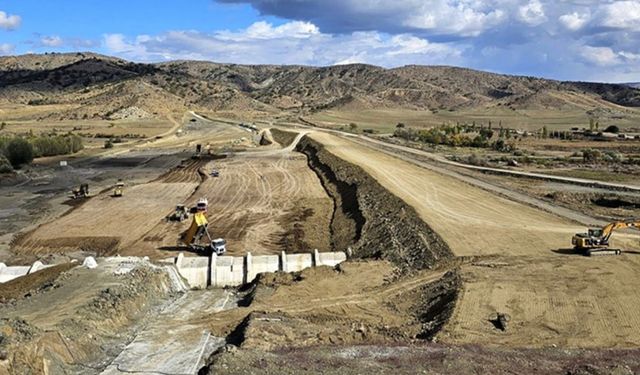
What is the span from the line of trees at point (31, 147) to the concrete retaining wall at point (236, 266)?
45404 millimetres

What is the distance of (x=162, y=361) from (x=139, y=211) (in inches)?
1157

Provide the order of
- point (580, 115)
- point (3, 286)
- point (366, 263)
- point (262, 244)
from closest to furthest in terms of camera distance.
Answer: point (3, 286) < point (366, 263) < point (262, 244) < point (580, 115)

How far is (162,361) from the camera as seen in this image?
2053cm

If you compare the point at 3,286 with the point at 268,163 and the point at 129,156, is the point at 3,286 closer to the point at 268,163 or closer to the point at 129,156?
the point at 268,163

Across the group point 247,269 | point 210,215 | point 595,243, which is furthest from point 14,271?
point 595,243

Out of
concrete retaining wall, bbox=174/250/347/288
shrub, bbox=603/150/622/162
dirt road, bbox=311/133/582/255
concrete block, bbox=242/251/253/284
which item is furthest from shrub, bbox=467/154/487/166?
concrete block, bbox=242/251/253/284

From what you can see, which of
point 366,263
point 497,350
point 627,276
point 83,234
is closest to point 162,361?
point 497,350

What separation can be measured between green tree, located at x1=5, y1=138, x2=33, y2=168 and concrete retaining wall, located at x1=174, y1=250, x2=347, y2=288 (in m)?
51.9

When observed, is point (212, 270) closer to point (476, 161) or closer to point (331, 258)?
point (331, 258)

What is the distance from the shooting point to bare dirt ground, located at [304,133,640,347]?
21094mm

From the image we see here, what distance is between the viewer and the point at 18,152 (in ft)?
254

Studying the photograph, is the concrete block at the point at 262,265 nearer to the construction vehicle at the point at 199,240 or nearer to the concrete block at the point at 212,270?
the concrete block at the point at 212,270

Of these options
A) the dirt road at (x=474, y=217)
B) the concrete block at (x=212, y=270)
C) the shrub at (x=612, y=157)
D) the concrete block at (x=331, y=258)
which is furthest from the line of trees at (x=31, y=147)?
the shrub at (x=612, y=157)

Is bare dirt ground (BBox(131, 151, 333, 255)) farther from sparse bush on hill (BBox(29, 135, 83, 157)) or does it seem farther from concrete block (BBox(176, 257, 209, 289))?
sparse bush on hill (BBox(29, 135, 83, 157))
